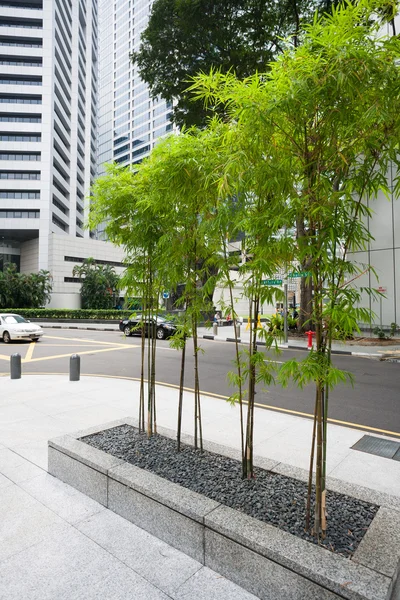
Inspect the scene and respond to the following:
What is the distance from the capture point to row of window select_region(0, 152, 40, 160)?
49844 millimetres

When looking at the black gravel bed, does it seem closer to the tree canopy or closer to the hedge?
the tree canopy

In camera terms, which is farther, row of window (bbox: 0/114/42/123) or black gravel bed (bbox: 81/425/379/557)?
row of window (bbox: 0/114/42/123)

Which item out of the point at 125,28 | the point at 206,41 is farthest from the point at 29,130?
the point at 125,28

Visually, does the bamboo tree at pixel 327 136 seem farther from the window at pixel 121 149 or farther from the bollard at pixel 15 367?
the window at pixel 121 149

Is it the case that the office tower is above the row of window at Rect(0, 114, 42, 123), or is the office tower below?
above

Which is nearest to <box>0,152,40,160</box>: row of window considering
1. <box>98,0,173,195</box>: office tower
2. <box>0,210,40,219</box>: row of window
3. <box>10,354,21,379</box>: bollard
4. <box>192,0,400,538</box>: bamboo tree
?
<box>0,210,40,219</box>: row of window

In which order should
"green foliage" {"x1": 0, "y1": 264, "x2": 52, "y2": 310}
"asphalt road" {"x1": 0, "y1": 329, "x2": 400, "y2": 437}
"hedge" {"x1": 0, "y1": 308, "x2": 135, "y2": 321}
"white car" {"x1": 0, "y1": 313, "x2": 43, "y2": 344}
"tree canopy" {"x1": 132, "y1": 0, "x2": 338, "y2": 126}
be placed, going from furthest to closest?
"green foliage" {"x1": 0, "y1": 264, "x2": 52, "y2": 310} → "hedge" {"x1": 0, "y1": 308, "x2": 135, "y2": 321} → "tree canopy" {"x1": 132, "y1": 0, "x2": 338, "y2": 126} → "white car" {"x1": 0, "y1": 313, "x2": 43, "y2": 344} → "asphalt road" {"x1": 0, "y1": 329, "x2": 400, "y2": 437}

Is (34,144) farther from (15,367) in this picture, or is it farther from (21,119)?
(15,367)

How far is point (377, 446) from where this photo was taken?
5.56m

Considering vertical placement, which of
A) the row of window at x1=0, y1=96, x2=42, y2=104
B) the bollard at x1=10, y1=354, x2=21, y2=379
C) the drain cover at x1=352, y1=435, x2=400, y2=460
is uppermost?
the row of window at x1=0, y1=96, x2=42, y2=104

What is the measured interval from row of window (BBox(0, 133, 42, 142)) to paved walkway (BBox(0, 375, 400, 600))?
52.1 m

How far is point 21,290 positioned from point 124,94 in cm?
7375

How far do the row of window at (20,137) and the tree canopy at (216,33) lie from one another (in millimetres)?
34233

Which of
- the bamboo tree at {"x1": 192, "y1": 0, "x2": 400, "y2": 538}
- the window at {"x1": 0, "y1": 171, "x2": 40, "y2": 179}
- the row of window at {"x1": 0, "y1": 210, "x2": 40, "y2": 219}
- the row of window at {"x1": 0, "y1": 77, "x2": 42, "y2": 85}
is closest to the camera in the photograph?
the bamboo tree at {"x1": 192, "y1": 0, "x2": 400, "y2": 538}
